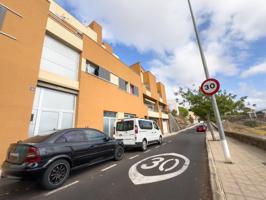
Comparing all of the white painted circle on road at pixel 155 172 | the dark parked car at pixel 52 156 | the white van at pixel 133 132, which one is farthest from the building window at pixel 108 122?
the white painted circle on road at pixel 155 172

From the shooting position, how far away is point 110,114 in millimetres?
13117

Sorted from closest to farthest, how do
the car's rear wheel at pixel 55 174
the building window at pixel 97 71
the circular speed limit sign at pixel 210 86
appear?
the car's rear wheel at pixel 55 174 → the circular speed limit sign at pixel 210 86 → the building window at pixel 97 71

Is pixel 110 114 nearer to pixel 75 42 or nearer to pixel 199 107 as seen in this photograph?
pixel 75 42

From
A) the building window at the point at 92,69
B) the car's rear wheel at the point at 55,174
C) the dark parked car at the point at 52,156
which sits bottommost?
the car's rear wheel at the point at 55,174

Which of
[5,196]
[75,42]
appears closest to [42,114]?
[5,196]

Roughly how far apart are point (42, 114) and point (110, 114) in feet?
19.8

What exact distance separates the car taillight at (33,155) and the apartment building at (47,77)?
3190 millimetres

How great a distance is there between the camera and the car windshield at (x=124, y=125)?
9280mm

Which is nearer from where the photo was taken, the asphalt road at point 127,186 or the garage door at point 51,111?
the asphalt road at point 127,186

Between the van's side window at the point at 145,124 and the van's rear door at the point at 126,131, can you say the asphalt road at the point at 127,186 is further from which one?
the van's side window at the point at 145,124

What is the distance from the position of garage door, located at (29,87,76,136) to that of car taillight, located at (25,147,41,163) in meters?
3.55

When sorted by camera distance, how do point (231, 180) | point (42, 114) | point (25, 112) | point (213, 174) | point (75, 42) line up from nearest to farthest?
point (231, 180) < point (213, 174) < point (25, 112) < point (42, 114) < point (75, 42)

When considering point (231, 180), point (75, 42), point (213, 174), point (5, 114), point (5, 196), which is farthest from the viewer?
point (75, 42)

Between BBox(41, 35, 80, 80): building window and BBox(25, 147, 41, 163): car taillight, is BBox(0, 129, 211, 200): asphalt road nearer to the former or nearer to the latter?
BBox(25, 147, 41, 163): car taillight
